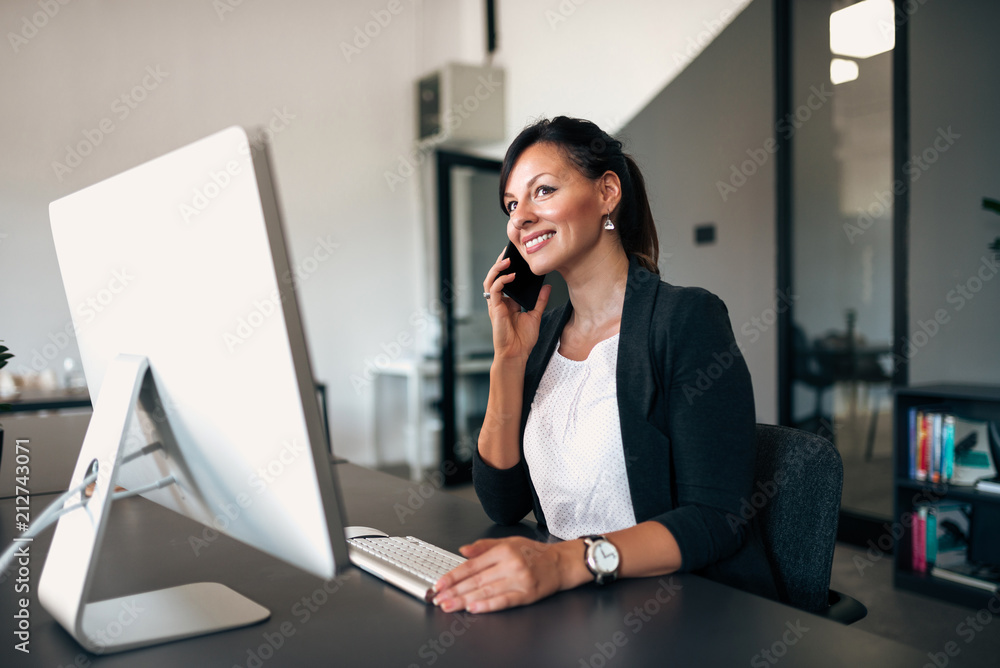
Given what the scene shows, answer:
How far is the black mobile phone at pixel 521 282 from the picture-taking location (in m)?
1.45

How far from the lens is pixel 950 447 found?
Answer: 2.70 m

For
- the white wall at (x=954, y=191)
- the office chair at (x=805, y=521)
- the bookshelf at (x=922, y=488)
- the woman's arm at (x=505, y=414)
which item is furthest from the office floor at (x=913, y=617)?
the woman's arm at (x=505, y=414)

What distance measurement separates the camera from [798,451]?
111 cm

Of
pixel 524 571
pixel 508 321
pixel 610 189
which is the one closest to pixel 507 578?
pixel 524 571

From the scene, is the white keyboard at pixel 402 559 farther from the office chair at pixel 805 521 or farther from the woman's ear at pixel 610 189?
the woman's ear at pixel 610 189

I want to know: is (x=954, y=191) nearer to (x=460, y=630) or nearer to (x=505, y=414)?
(x=505, y=414)

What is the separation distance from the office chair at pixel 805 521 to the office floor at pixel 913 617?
1268 millimetres

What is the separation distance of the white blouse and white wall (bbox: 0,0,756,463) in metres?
2.70

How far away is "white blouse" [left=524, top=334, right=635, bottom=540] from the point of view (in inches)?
47.7

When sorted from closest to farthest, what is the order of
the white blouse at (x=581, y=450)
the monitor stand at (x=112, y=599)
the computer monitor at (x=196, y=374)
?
the computer monitor at (x=196, y=374), the monitor stand at (x=112, y=599), the white blouse at (x=581, y=450)

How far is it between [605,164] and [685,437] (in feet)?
2.02

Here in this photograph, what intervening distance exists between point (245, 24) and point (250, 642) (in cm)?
470

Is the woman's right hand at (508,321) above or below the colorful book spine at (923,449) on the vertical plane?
above

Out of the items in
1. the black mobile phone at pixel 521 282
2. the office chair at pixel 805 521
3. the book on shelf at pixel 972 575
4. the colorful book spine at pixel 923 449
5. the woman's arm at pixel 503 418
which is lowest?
the book on shelf at pixel 972 575
